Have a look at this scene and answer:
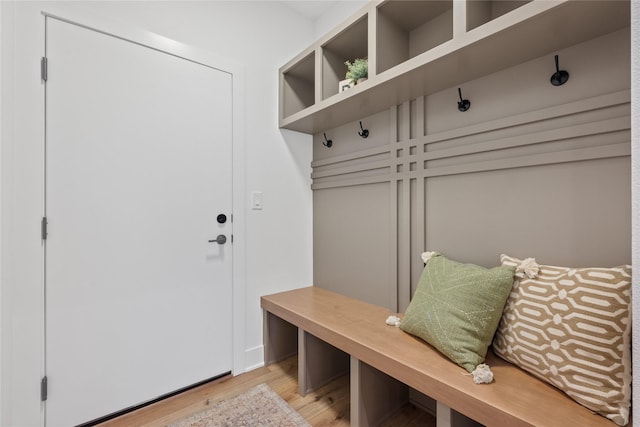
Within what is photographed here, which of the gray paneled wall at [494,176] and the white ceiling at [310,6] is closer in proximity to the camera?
the gray paneled wall at [494,176]

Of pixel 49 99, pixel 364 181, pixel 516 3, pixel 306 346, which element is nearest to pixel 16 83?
pixel 49 99

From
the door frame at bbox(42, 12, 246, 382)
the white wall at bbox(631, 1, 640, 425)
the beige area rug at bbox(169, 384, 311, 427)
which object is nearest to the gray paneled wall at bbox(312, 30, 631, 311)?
the white wall at bbox(631, 1, 640, 425)

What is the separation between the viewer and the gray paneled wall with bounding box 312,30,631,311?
1045 mm

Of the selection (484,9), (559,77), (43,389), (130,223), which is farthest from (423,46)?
Result: (43,389)

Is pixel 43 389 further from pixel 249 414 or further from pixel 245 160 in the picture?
pixel 245 160

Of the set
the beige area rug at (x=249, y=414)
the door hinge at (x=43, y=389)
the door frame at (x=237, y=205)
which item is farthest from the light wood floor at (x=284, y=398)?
the door hinge at (x=43, y=389)

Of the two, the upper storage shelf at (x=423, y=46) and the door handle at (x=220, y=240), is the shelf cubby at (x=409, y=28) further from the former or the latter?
the door handle at (x=220, y=240)

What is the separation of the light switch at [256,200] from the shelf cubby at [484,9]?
58.7 inches

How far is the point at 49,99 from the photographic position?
4.46ft

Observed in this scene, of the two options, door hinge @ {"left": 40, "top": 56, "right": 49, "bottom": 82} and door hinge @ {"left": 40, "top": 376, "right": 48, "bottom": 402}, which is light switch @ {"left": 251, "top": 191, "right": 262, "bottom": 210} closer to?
door hinge @ {"left": 40, "top": 56, "right": 49, "bottom": 82}

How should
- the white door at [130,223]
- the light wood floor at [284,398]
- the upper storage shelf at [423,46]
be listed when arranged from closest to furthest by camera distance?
the upper storage shelf at [423,46] → the white door at [130,223] → the light wood floor at [284,398]

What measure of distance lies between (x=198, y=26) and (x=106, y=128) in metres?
0.86

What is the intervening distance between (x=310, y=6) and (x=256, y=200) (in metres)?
1.52

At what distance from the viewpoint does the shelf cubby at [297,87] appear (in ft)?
6.88
